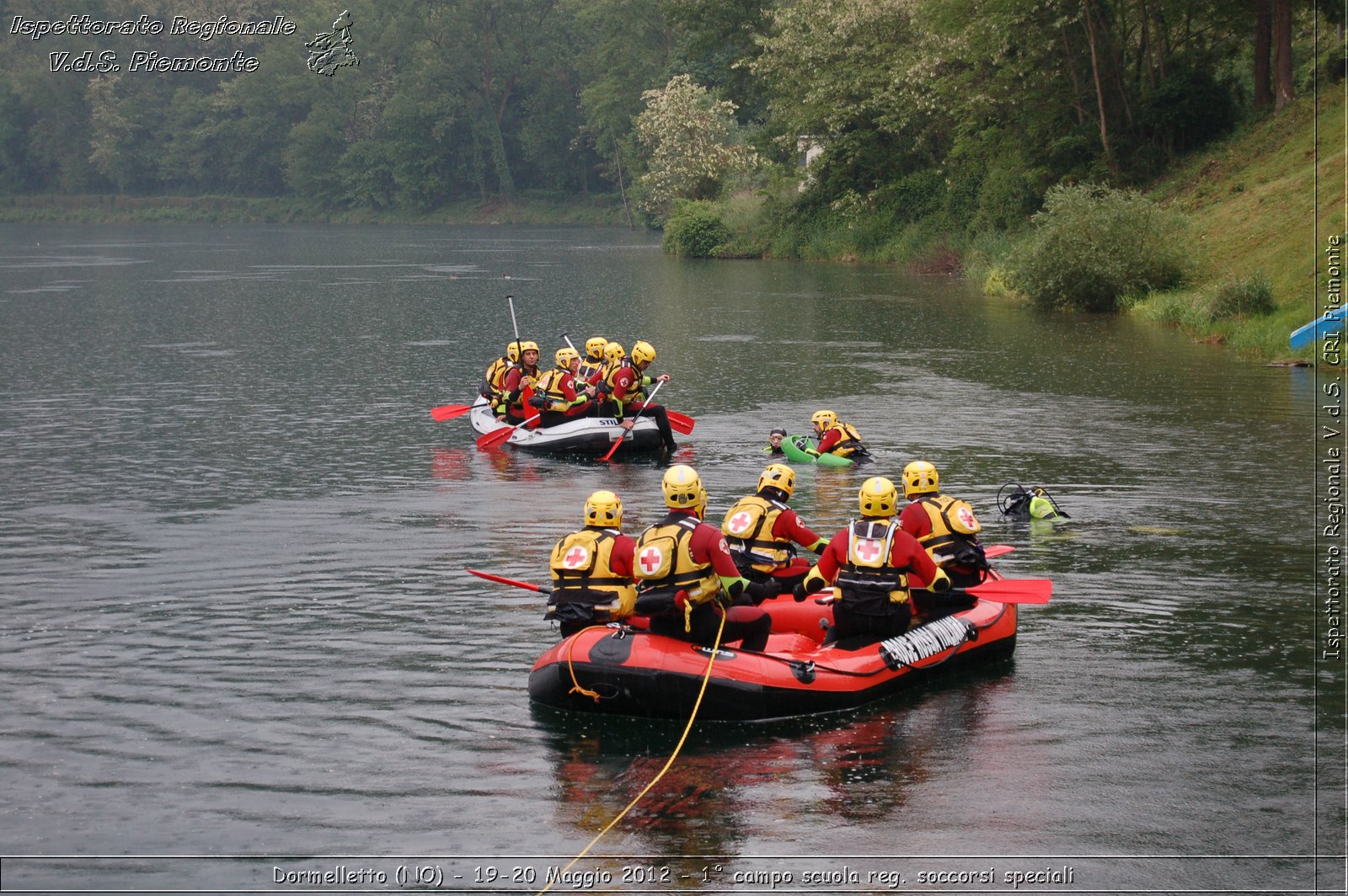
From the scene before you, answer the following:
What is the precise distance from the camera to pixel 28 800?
11.1 metres

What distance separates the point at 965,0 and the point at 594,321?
19.8 m

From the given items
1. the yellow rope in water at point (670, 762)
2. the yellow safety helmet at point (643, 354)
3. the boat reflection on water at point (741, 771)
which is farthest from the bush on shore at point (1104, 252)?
the yellow rope in water at point (670, 762)

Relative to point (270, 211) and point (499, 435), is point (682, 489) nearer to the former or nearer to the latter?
point (499, 435)

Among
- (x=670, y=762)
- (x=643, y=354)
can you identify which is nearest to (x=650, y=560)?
(x=670, y=762)

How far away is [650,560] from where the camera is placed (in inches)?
502

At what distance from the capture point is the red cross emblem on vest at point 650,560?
12.7 meters

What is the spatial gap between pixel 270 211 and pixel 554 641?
129m

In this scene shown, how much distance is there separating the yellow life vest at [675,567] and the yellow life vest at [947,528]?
2.61 metres

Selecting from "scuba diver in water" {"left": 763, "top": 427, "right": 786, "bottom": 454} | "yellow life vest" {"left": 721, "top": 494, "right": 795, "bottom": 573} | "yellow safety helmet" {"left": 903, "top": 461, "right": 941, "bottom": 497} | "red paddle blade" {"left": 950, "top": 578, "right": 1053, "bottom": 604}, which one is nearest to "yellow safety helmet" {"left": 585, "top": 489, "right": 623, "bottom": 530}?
"yellow life vest" {"left": 721, "top": 494, "right": 795, "bottom": 573}

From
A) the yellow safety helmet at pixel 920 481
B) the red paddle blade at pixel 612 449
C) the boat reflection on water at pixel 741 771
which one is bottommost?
the boat reflection on water at pixel 741 771

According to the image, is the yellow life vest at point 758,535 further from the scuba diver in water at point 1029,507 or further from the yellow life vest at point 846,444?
the yellow life vest at point 846,444

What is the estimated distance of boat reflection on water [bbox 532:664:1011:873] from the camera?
10.5 m

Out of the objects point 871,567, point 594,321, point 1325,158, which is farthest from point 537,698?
point 1325,158

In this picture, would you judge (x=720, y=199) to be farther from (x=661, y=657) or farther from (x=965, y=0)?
(x=661, y=657)
